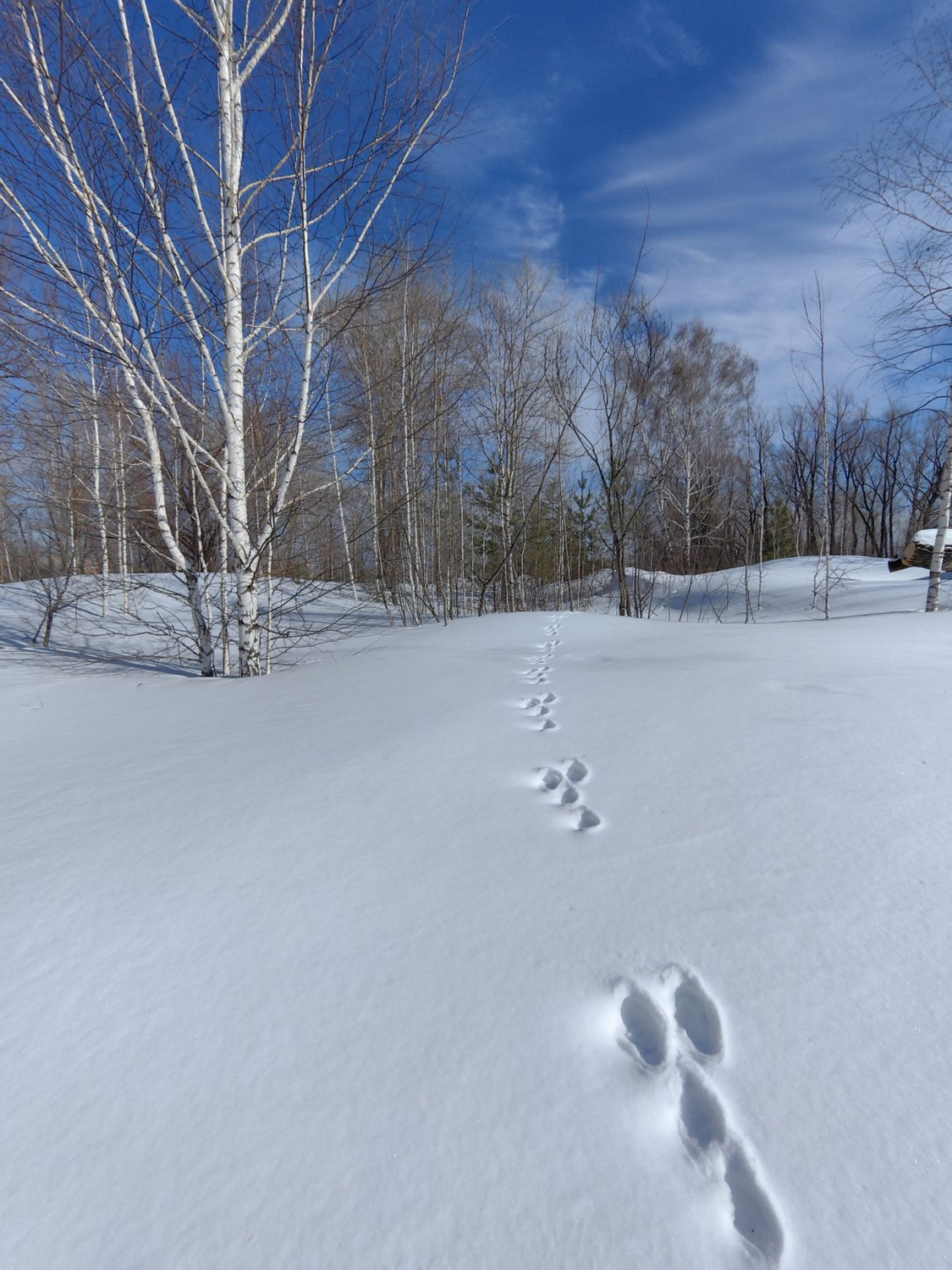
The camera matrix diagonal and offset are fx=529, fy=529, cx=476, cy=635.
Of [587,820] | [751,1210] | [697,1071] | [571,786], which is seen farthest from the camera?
[571,786]

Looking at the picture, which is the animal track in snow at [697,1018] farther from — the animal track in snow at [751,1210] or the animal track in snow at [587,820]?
the animal track in snow at [587,820]

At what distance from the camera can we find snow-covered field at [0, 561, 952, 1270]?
54 centimetres

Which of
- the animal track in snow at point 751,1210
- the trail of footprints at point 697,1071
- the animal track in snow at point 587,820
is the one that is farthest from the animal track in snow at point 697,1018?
the animal track in snow at point 587,820

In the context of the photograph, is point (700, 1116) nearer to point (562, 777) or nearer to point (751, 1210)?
point (751, 1210)

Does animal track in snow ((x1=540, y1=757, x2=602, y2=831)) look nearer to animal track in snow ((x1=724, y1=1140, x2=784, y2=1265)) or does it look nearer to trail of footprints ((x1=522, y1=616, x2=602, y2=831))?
trail of footprints ((x1=522, y1=616, x2=602, y2=831))

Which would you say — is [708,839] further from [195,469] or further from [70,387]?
[70,387]

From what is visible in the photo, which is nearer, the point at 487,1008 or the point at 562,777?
the point at 487,1008

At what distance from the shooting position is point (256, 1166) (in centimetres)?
59

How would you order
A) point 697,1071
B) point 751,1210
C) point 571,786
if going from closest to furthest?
point 751,1210
point 697,1071
point 571,786

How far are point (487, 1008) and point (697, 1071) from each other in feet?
0.93

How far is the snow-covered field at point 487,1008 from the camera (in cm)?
54

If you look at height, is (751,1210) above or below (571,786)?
below

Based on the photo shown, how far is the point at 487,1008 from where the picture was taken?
2.52ft

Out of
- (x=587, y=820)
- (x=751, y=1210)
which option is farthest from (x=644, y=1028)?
(x=587, y=820)
